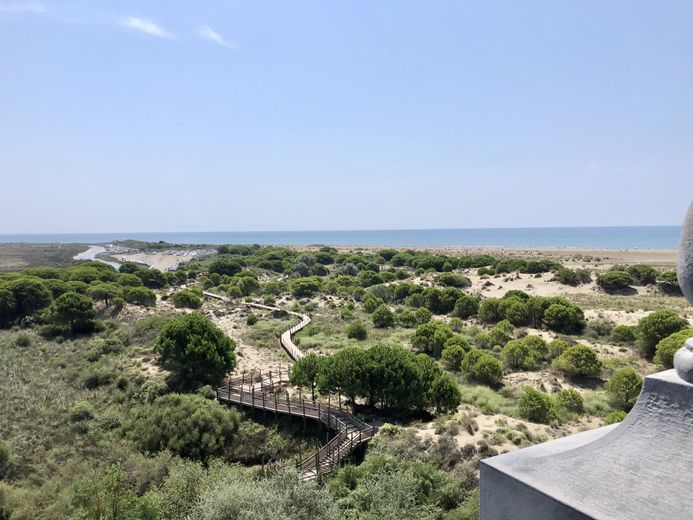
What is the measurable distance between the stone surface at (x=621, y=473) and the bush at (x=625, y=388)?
20048 millimetres

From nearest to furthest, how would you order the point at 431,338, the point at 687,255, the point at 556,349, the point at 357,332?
the point at 687,255 → the point at 556,349 → the point at 431,338 → the point at 357,332

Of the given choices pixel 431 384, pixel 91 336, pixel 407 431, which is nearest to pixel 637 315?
pixel 431 384

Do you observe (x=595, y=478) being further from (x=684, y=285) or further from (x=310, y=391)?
(x=310, y=391)

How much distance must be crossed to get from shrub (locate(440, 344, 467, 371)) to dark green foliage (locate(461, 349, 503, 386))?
49.3 inches

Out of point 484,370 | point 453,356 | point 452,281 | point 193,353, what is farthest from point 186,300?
point 452,281

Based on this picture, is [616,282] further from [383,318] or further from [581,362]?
[581,362]

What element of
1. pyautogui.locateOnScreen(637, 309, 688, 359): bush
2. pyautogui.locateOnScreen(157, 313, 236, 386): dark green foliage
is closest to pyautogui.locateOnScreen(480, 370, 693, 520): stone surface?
pyautogui.locateOnScreen(157, 313, 236, 386): dark green foliage

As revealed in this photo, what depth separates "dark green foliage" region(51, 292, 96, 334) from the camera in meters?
33.1

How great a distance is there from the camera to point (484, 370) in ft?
82.9

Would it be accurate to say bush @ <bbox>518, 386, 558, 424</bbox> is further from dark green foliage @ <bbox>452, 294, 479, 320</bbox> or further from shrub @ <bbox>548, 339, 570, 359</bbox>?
dark green foliage @ <bbox>452, 294, 479, 320</bbox>

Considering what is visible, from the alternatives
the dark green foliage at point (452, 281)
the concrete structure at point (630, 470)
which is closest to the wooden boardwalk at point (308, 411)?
the concrete structure at point (630, 470)

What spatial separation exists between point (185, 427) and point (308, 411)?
5517mm

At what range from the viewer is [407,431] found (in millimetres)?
18312

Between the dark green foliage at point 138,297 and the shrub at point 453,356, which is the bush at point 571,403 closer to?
the shrub at point 453,356
